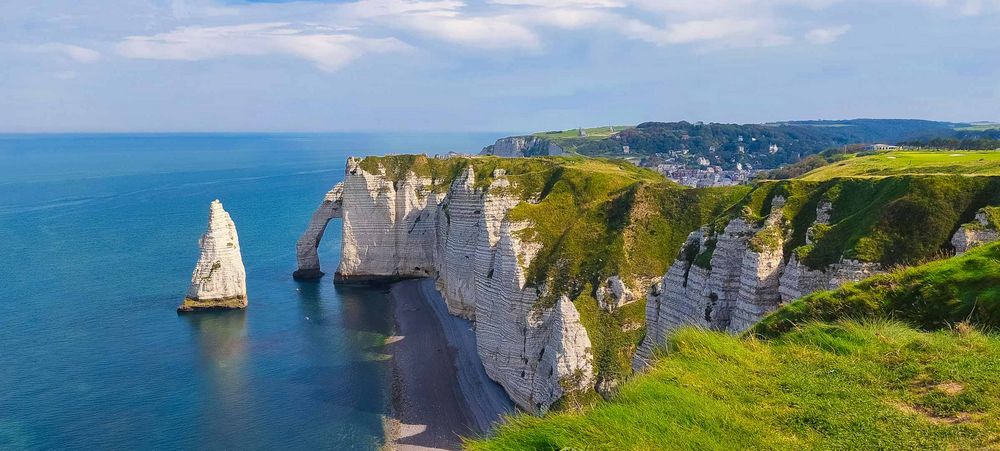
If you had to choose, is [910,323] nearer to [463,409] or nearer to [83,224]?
[463,409]

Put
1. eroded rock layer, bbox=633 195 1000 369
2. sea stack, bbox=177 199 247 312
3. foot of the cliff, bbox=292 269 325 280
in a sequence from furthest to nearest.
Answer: foot of the cliff, bbox=292 269 325 280, sea stack, bbox=177 199 247 312, eroded rock layer, bbox=633 195 1000 369

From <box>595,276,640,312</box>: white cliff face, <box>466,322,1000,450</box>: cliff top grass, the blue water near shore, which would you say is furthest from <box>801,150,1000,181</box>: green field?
the blue water near shore

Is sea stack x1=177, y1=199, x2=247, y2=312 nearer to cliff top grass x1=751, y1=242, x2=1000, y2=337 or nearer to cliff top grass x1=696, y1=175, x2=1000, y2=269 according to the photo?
cliff top grass x1=696, y1=175, x2=1000, y2=269

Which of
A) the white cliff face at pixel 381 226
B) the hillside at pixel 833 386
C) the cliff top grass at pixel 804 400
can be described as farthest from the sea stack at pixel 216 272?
the cliff top grass at pixel 804 400

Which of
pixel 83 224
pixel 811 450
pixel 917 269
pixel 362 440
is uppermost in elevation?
pixel 917 269

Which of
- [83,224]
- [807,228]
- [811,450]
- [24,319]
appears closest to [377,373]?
[807,228]

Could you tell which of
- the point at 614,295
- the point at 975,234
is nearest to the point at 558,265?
the point at 614,295
